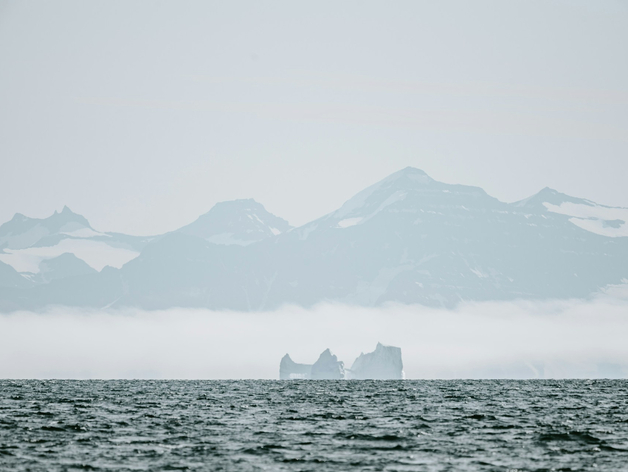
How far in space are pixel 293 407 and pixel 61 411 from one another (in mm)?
20517

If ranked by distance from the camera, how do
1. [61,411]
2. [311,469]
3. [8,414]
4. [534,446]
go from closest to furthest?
[311,469], [534,446], [8,414], [61,411]

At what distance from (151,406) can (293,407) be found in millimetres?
12785

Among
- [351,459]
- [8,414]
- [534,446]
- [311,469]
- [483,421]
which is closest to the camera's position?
[311,469]

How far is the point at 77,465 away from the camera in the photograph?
40.7 metres

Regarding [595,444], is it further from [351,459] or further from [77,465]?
[77,465]

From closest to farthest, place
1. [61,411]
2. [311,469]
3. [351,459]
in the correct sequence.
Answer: [311,469], [351,459], [61,411]

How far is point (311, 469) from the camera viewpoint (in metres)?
39.7

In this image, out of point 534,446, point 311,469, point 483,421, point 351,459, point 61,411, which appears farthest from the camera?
point 61,411

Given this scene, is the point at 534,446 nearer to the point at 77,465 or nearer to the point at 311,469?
the point at 311,469

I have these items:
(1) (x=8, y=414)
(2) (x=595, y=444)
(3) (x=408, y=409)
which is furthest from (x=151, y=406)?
(2) (x=595, y=444)

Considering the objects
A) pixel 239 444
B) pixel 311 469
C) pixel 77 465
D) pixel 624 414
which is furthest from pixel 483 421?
pixel 77 465

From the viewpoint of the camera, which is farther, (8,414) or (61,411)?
(61,411)

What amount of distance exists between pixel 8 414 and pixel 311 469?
39327 millimetres

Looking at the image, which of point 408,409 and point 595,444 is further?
point 408,409
